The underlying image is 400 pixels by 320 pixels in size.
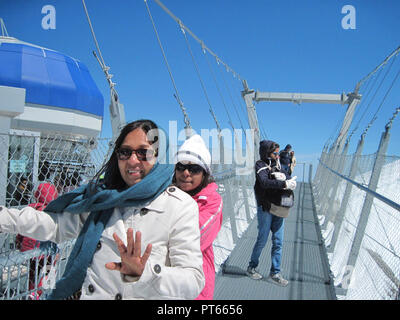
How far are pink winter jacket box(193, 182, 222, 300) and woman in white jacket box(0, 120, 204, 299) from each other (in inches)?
13.9

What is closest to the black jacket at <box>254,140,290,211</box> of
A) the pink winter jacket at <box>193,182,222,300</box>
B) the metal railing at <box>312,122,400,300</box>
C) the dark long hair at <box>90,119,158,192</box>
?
the metal railing at <box>312,122,400,300</box>

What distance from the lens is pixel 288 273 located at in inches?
148

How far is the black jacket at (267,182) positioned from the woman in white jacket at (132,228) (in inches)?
88.0

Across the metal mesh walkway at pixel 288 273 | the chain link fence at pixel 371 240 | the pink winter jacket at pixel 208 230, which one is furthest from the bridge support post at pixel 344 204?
the pink winter jacket at pixel 208 230

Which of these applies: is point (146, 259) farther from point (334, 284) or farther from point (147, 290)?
point (334, 284)

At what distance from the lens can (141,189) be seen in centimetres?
117

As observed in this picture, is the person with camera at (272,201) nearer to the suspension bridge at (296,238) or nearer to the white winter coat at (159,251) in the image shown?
the suspension bridge at (296,238)

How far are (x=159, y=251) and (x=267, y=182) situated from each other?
2.39 m

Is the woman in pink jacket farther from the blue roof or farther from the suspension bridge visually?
the blue roof

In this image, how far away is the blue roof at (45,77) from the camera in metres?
15.9

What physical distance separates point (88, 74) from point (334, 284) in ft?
62.4

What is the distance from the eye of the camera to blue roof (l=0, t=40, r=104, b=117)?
15.9 meters
